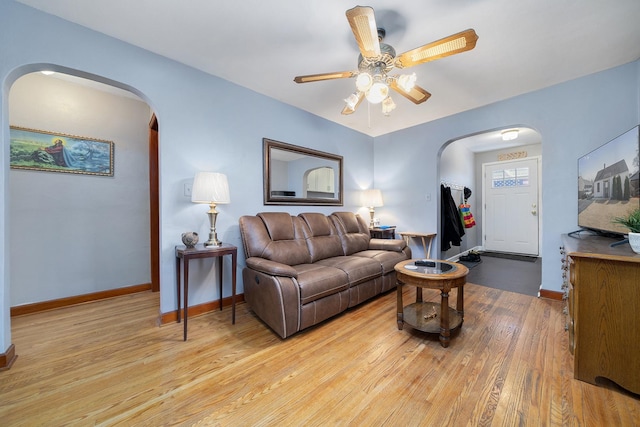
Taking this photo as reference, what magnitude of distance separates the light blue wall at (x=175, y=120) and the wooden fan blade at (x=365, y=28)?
1.57 meters

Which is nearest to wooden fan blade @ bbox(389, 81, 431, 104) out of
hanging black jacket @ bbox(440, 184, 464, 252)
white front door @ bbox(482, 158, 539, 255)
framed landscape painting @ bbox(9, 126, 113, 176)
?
hanging black jacket @ bbox(440, 184, 464, 252)

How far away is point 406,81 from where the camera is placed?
1776 millimetres

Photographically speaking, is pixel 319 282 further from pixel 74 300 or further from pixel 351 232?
pixel 74 300

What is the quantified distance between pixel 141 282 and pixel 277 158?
2.30m

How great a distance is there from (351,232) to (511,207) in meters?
4.13

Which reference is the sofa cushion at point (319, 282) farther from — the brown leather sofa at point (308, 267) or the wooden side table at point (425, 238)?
the wooden side table at point (425, 238)

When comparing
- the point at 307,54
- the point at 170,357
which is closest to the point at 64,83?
the point at 307,54

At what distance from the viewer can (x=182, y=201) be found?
2.26 metres

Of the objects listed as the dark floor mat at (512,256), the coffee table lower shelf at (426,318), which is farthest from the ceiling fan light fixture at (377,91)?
the dark floor mat at (512,256)

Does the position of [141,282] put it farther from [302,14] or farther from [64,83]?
[302,14]

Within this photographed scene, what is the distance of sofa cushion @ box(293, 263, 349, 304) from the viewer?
1.93m

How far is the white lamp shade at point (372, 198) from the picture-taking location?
12.9 feet

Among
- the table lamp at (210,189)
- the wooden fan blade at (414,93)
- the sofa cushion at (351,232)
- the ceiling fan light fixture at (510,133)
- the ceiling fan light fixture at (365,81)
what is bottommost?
the sofa cushion at (351,232)

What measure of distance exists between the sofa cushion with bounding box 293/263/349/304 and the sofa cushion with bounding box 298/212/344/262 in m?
0.49
